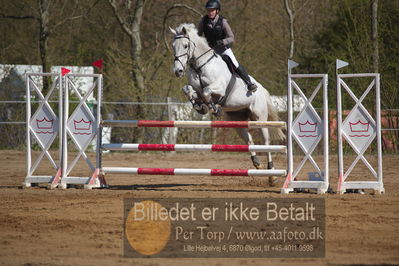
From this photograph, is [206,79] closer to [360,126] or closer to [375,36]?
[360,126]

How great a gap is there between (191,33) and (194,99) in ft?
2.98

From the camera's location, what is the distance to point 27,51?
23188 millimetres

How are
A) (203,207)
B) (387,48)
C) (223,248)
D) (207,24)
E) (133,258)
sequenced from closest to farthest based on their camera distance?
(133,258)
(223,248)
(203,207)
(207,24)
(387,48)

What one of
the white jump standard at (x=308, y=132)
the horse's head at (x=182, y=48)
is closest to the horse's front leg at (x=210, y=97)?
the horse's head at (x=182, y=48)

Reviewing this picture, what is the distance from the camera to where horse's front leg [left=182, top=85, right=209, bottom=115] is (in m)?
8.12

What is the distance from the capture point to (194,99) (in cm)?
817

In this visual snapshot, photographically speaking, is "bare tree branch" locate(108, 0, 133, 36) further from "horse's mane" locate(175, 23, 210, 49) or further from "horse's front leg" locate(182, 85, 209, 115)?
"horse's front leg" locate(182, 85, 209, 115)

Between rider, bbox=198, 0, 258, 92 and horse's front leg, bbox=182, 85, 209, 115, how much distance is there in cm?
77

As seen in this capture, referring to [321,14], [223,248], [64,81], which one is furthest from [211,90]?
[321,14]

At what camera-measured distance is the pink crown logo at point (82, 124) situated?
27.3 feet

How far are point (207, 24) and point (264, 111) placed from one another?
173 cm

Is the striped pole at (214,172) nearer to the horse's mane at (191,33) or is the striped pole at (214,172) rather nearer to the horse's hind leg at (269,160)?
the horse's hind leg at (269,160)

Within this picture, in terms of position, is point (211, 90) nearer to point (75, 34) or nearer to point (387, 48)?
point (387, 48)

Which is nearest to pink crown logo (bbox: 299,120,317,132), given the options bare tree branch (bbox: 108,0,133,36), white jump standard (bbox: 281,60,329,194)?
white jump standard (bbox: 281,60,329,194)
